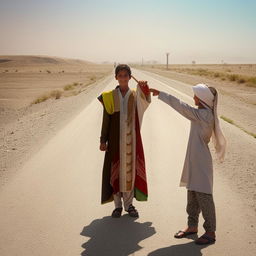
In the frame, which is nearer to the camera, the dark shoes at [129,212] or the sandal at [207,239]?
the sandal at [207,239]

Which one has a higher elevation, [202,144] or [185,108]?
[185,108]

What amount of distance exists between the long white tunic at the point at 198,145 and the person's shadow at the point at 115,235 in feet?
2.94

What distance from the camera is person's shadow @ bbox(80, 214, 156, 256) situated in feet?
12.8

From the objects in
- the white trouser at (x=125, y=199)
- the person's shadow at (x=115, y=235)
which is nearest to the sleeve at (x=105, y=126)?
the white trouser at (x=125, y=199)

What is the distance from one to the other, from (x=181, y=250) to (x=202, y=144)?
1.20 m

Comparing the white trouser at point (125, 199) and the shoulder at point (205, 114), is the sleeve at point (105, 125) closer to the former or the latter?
the white trouser at point (125, 199)

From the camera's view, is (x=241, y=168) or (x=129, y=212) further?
(x=241, y=168)

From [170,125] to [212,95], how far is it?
7064 millimetres

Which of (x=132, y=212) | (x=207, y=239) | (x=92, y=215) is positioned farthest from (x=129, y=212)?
(x=207, y=239)

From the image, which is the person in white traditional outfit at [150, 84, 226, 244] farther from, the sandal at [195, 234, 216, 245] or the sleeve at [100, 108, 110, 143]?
the sleeve at [100, 108, 110, 143]

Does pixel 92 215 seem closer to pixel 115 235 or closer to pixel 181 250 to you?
pixel 115 235

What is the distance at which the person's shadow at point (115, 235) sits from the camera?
389 centimetres

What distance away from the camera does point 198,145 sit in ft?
12.9

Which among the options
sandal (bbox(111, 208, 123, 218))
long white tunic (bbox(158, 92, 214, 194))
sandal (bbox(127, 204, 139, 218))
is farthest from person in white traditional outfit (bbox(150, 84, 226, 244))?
sandal (bbox(111, 208, 123, 218))
